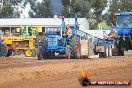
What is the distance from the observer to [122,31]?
2817 centimetres

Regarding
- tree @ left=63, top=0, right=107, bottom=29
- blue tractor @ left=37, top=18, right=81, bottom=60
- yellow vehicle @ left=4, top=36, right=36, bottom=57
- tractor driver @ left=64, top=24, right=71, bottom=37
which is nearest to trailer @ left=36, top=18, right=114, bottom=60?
blue tractor @ left=37, top=18, right=81, bottom=60

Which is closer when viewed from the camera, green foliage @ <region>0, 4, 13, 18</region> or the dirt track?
the dirt track

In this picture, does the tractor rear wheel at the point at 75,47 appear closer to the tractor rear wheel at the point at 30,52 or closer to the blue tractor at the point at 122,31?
the blue tractor at the point at 122,31

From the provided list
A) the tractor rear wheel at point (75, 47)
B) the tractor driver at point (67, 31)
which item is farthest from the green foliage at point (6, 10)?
the tractor rear wheel at point (75, 47)

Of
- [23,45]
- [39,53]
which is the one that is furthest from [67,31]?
[23,45]

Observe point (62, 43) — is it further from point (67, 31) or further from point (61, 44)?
point (67, 31)

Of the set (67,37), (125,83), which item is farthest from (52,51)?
(125,83)

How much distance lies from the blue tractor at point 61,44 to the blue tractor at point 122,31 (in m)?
4.22

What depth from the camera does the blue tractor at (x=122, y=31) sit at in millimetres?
28156

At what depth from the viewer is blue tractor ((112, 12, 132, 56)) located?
92.4ft

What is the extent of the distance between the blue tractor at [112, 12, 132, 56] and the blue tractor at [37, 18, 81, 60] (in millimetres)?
4218

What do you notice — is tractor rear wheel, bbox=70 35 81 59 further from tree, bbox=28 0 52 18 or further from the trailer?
tree, bbox=28 0 52 18

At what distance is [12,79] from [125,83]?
14.3 feet

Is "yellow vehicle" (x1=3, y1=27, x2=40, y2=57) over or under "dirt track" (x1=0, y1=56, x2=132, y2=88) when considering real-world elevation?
A: over
